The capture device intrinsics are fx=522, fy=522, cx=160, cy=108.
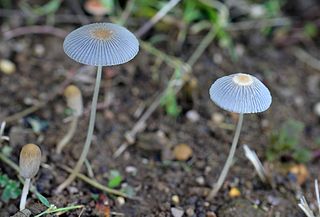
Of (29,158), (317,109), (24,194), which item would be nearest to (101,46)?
(29,158)

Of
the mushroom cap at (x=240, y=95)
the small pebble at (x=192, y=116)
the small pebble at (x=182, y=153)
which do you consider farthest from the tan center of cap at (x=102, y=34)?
the small pebble at (x=192, y=116)

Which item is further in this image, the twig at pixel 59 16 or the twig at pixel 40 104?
the twig at pixel 59 16

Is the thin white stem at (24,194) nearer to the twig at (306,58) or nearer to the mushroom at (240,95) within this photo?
the mushroom at (240,95)

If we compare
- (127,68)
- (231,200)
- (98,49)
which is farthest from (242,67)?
(98,49)

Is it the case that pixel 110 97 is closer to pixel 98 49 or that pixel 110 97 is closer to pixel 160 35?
pixel 160 35

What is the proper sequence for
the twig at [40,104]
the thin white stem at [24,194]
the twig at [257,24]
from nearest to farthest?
the thin white stem at [24,194]
the twig at [40,104]
the twig at [257,24]

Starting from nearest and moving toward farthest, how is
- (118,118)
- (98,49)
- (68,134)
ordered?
(98,49), (68,134), (118,118)

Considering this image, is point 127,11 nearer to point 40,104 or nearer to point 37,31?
point 37,31
